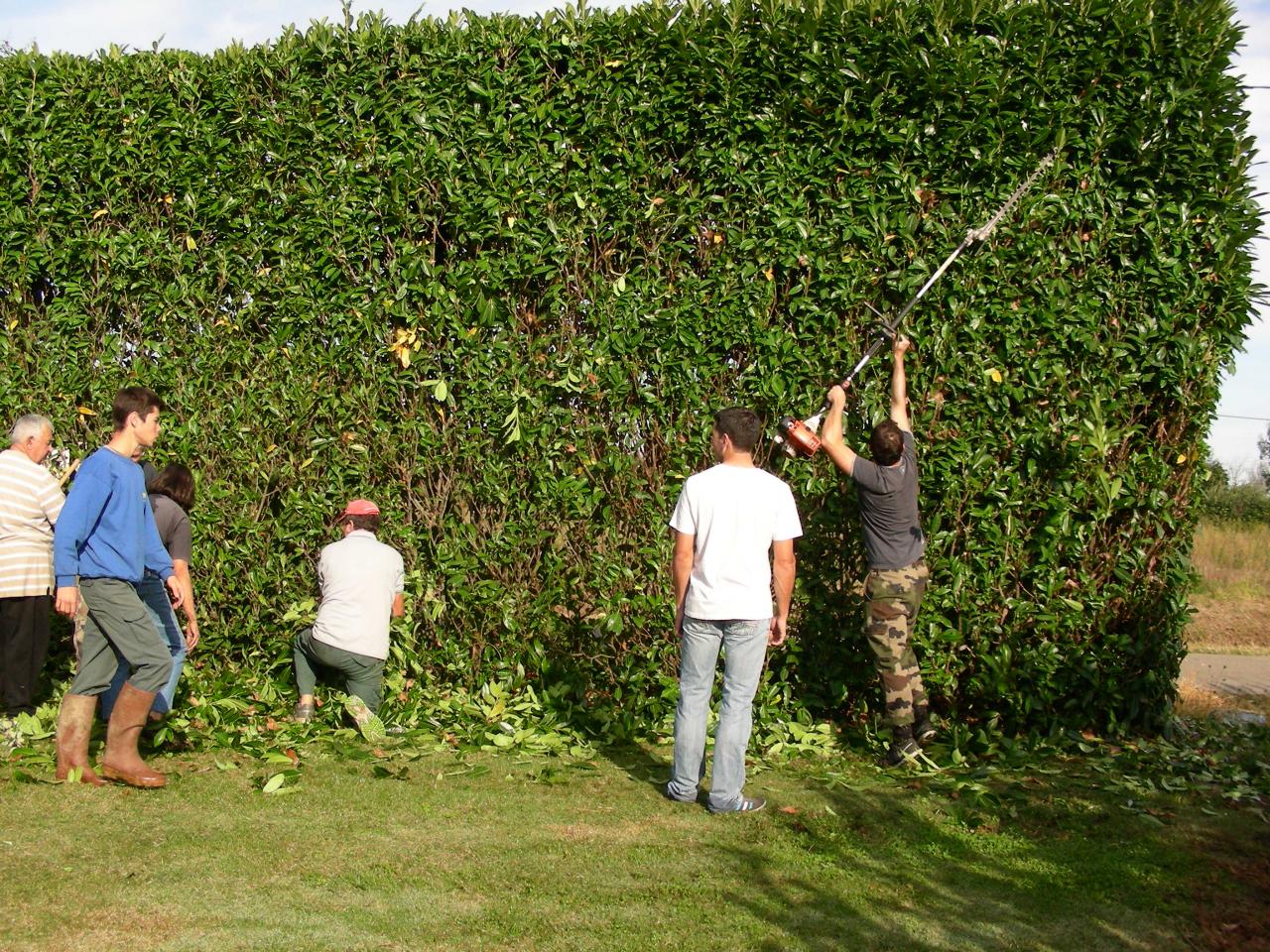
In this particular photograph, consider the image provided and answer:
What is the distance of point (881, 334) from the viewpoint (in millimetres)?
6730

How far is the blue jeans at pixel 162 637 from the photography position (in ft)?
21.3

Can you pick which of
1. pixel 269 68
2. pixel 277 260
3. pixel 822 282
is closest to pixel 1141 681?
pixel 822 282

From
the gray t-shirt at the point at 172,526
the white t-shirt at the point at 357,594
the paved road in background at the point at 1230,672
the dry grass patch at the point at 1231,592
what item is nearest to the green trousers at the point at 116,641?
the gray t-shirt at the point at 172,526

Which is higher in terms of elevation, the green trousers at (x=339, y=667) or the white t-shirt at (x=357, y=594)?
the white t-shirt at (x=357, y=594)

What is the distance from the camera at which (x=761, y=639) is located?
5.90 meters

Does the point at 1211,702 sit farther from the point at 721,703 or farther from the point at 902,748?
the point at 721,703

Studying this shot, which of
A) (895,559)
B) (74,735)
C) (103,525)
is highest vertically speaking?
(895,559)

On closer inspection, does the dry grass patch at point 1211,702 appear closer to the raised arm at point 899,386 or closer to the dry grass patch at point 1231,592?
the dry grass patch at point 1231,592

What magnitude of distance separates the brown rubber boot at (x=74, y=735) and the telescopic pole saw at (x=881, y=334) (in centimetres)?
391

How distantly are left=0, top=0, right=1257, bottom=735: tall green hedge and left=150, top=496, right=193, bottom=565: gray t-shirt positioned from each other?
1.72 feet

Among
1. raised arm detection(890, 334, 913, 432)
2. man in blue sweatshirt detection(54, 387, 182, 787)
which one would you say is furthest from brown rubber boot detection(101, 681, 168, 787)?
raised arm detection(890, 334, 913, 432)

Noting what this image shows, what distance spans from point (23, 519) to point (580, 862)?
166 inches

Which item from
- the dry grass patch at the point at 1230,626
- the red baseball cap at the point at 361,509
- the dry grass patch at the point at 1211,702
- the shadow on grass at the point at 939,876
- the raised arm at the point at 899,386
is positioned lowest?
the shadow on grass at the point at 939,876

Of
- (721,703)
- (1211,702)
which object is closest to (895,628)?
(721,703)
